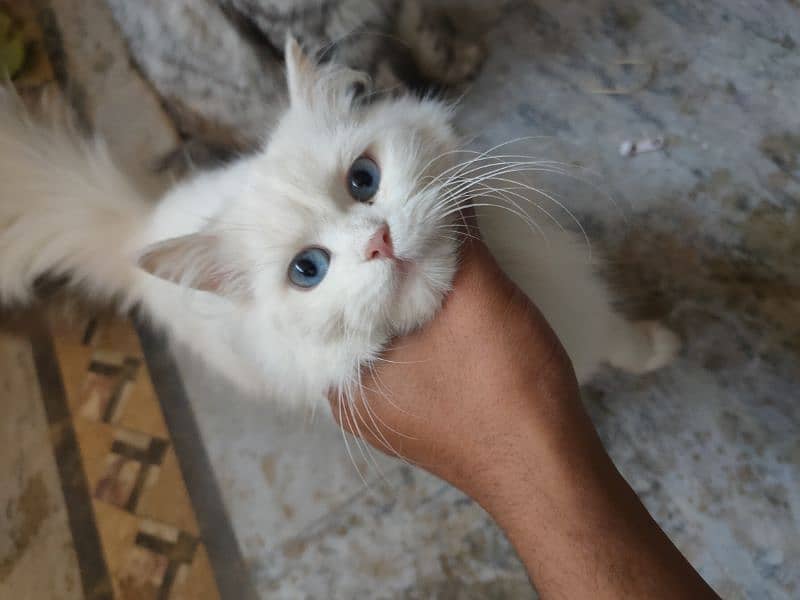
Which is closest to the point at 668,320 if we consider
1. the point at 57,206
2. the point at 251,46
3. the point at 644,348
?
the point at 644,348

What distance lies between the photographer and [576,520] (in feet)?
2.45

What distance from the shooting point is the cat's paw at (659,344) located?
124 centimetres

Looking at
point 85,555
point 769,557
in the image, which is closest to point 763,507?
point 769,557

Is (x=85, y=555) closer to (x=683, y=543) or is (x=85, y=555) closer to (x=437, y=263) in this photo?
(x=437, y=263)

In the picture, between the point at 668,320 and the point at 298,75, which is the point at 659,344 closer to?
the point at 668,320

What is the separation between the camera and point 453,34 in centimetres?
159

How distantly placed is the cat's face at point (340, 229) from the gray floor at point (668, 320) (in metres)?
0.65

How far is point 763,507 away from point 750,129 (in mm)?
803

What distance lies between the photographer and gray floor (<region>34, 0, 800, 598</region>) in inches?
47.9

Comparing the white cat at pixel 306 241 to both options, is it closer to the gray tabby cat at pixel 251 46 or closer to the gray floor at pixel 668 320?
the gray floor at pixel 668 320

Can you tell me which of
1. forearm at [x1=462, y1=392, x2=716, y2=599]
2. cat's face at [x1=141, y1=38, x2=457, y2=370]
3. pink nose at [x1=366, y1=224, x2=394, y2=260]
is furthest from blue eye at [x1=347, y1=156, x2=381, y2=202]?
forearm at [x1=462, y1=392, x2=716, y2=599]

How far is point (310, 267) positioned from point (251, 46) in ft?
2.50

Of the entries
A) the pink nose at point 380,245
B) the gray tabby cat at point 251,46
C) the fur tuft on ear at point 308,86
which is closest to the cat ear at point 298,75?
the fur tuft on ear at point 308,86

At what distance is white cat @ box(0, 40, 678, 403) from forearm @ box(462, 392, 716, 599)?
23 cm
